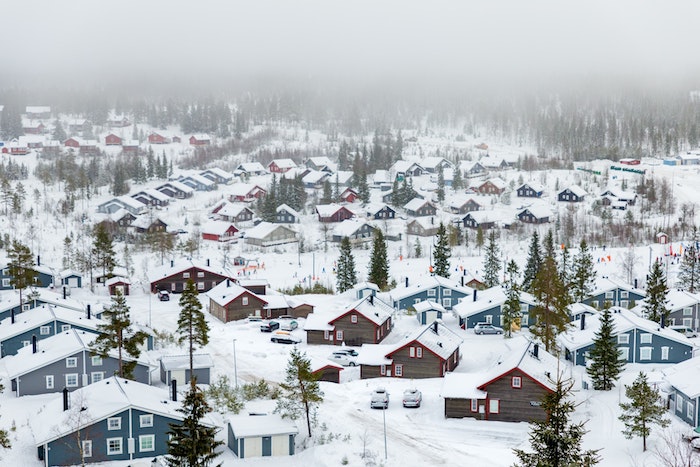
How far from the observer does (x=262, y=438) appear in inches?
1190

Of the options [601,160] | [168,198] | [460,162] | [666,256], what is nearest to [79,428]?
[666,256]

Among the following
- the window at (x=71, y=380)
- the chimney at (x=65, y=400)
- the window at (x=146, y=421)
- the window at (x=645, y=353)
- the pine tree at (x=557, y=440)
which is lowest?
the window at (x=645, y=353)

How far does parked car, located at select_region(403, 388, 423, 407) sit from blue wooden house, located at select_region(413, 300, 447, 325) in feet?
56.0

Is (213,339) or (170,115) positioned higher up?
(170,115)

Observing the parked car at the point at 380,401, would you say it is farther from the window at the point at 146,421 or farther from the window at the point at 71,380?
the window at the point at 71,380

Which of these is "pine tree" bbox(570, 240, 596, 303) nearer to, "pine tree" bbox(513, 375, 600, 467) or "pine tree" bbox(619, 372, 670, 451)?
"pine tree" bbox(619, 372, 670, 451)

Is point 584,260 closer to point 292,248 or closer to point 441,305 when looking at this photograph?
point 441,305

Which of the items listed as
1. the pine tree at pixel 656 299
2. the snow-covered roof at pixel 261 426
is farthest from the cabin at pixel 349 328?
the pine tree at pixel 656 299

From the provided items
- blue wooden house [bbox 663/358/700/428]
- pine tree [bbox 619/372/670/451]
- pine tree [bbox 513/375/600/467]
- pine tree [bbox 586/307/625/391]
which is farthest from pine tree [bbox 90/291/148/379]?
blue wooden house [bbox 663/358/700/428]

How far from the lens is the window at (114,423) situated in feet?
96.9

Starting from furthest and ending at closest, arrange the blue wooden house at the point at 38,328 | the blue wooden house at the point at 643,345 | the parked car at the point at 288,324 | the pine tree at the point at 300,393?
the parked car at the point at 288,324
the blue wooden house at the point at 38,328
the blue wooden house at the point at 643,345
the pine tree at the point at 300,393

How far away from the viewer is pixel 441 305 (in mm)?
57438

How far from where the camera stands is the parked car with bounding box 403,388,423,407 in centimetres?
3609

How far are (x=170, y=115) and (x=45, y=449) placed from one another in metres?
153
